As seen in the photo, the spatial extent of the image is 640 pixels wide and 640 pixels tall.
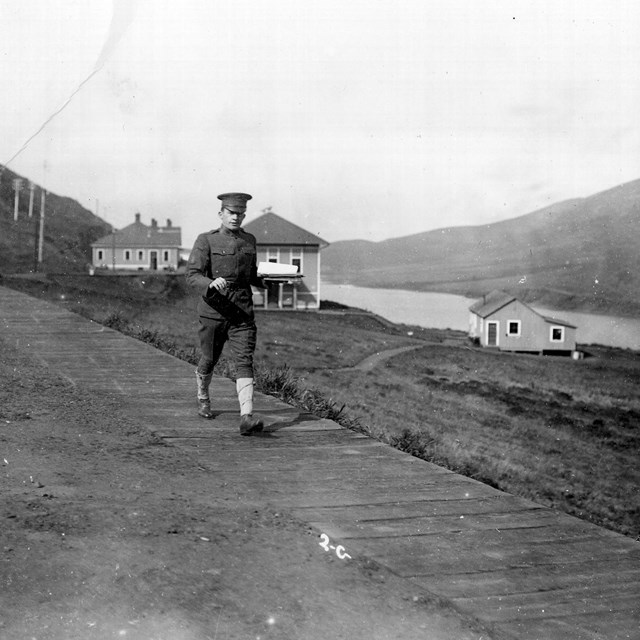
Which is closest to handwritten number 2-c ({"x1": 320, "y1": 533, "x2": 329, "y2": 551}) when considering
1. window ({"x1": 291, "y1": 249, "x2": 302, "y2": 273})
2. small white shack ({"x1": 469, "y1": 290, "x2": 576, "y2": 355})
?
small white shack ({"x1": 469, "y1": 290, "x2": 576, "y2": 355})

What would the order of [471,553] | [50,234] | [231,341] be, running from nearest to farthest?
[471,553]
[231,341]
[50,234]

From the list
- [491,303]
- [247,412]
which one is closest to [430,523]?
[247,412]

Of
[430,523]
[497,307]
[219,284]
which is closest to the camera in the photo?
A: [430,523]

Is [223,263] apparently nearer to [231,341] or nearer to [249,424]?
[231,341]

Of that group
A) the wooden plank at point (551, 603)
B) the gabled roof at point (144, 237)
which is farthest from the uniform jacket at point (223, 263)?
the gabled roof at point (144, 237)

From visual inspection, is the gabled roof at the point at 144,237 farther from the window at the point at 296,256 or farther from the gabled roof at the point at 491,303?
the gabled roof at the point at 491,303

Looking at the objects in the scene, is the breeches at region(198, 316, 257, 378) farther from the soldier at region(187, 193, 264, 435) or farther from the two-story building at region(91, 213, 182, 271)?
the two-story building at region(91, 213, 182, 271)

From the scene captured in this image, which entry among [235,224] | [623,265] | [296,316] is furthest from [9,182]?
[235,224]
